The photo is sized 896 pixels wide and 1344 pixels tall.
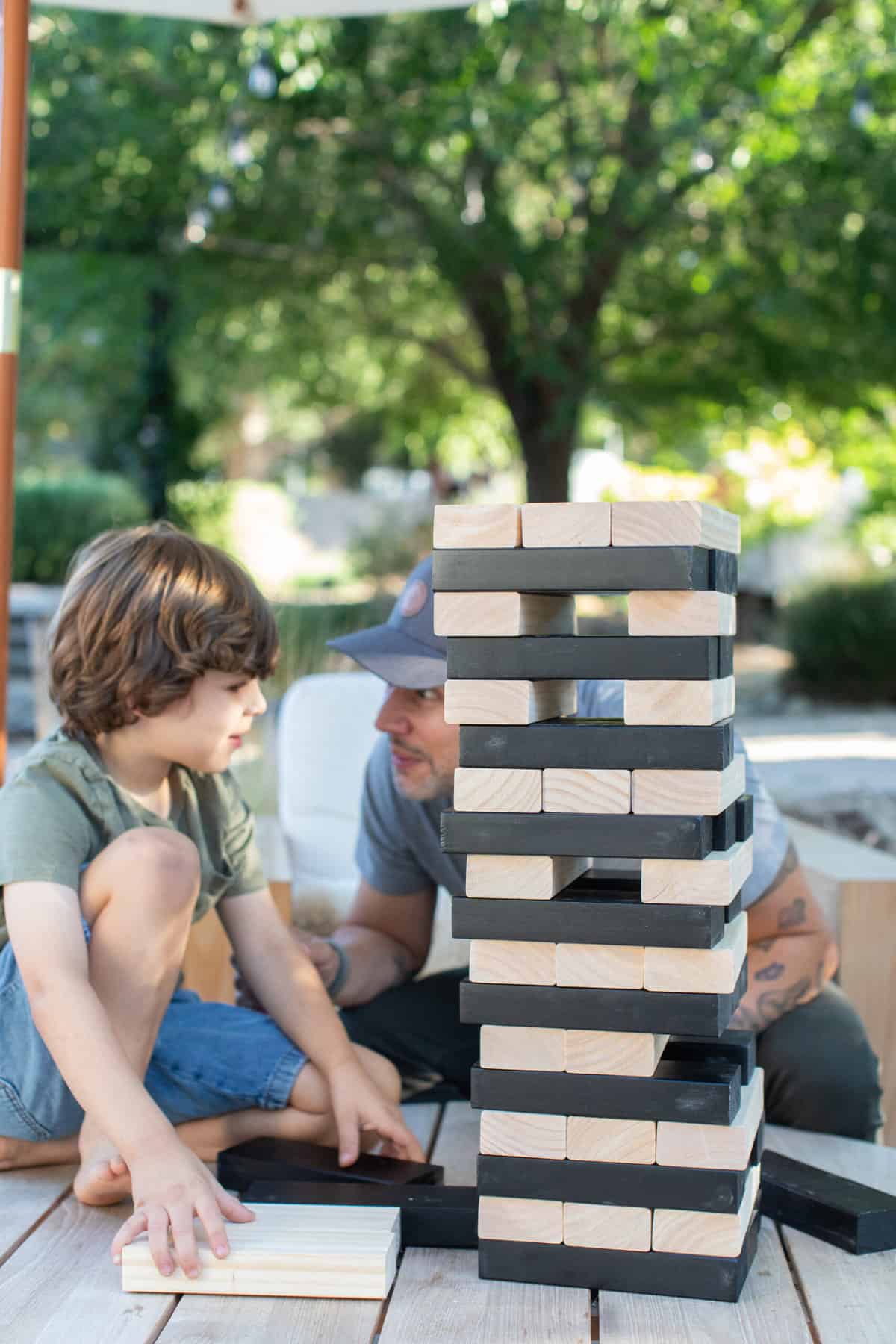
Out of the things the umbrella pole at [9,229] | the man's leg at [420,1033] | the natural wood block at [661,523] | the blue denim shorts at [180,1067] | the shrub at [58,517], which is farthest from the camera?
the shrub at [58,517]

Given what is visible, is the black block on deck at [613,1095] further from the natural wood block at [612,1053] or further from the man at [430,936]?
the man at [430,936]

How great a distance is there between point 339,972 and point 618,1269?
98 cm

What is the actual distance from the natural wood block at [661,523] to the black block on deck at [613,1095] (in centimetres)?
62

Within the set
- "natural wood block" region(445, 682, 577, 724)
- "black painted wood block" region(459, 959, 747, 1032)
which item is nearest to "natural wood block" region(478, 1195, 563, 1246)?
"black painted wood block" region(459, 959, 747, 1032)

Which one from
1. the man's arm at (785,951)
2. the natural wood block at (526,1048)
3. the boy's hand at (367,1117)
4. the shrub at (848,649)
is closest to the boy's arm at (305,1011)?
the boy's hand at (367,1117)

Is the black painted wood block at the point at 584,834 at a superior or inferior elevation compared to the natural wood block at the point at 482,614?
inferior

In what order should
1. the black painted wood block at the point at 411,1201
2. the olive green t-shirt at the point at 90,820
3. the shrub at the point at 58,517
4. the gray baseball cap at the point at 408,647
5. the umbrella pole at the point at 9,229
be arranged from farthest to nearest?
the shrub at the point at 58,517 → the umbrella pole at the point at 9,229 → the gray baseball cap at the point at 408,647 → the olive green t-shirt at the point at 90,820 → the black painted wood block at the point at 411,1201

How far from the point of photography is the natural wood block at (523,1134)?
5.59 ft

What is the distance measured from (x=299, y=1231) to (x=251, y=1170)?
30 cm

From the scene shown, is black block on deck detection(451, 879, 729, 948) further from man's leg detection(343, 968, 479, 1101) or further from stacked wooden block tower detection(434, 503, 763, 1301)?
man's leg detection(343, 968, 479, 1101)

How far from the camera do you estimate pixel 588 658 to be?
5.42 feet

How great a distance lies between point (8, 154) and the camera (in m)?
2.51

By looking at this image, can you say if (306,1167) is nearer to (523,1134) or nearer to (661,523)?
(523,1134)

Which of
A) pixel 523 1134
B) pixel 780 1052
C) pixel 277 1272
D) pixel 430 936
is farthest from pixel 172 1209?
pixel 780 1052
